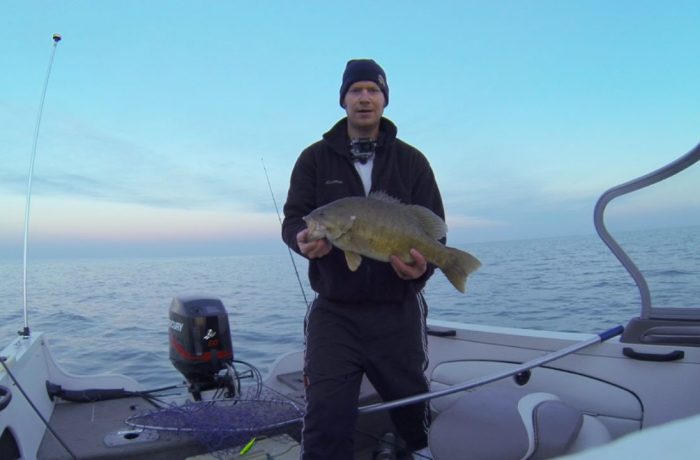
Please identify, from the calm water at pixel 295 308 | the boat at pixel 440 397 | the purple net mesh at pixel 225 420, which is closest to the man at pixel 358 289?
the boat at pixel 440 397

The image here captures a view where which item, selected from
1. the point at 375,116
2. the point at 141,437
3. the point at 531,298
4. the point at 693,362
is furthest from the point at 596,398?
the point at 531,298

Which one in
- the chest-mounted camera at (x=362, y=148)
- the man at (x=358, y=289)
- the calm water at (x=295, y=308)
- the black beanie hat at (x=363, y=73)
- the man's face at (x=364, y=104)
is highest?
the black beanie hat at (x=363, y=73)

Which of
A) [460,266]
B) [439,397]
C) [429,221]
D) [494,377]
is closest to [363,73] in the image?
[429,221]

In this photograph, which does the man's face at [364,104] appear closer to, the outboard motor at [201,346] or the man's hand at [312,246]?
the man's hand at [312,246]

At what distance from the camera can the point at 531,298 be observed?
41.3 ft

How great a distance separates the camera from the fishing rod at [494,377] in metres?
3.24

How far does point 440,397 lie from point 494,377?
0.66 meters

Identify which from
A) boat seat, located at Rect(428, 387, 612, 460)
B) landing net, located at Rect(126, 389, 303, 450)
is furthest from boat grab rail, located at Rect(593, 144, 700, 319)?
landing net, located at Rect(126, 389, 303, 450)

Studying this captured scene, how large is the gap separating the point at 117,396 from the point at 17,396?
138cm

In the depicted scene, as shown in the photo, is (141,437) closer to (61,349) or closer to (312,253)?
(312,253)

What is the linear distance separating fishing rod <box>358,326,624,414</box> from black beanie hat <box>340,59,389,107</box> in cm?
208

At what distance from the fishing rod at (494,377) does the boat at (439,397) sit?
0.03 ft

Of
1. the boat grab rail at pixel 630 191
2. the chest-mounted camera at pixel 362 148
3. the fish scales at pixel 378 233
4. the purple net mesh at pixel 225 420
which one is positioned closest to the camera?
the fish scales at pixel 378 233

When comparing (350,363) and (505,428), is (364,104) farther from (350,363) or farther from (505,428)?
(505,428)
